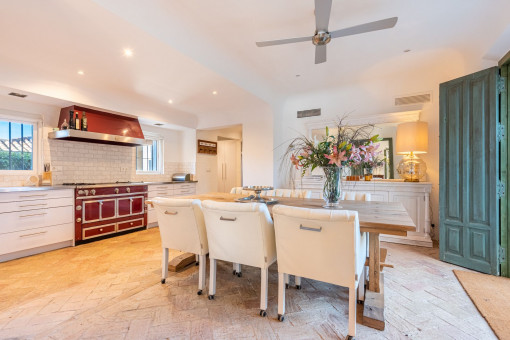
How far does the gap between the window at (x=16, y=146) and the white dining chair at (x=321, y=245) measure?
414cm

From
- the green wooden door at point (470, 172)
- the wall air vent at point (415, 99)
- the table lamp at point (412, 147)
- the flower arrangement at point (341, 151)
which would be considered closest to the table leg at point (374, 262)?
the flower arrangement at point (341, 151)

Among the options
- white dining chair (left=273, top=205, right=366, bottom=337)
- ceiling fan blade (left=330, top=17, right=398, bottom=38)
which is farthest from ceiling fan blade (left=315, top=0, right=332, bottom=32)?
white dining chair (left=273, top=205, right=366, bottom=337)

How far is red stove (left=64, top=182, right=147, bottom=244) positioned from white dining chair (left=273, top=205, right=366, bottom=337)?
3297 mm

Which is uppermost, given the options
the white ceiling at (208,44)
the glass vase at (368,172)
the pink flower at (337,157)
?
the white ceiling at (208,44)

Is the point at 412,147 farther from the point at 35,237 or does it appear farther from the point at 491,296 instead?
the point at 35,237

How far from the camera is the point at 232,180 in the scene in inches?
269

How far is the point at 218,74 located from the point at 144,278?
8.67 feet

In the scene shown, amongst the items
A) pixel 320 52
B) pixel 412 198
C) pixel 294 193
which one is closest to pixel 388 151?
pixel 412 198

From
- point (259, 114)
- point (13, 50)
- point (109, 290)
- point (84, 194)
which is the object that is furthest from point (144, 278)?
point (259, 114)

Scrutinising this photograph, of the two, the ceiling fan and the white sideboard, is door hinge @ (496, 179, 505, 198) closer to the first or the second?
the white sideboard

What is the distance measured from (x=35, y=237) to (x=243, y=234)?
10.0ft

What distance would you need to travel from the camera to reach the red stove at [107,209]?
3455mm

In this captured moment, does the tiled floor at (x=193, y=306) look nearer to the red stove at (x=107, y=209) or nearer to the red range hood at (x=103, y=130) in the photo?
the red stove at (x=107, y=209)

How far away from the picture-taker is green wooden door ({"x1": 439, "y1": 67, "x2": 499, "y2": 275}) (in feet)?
8.01
